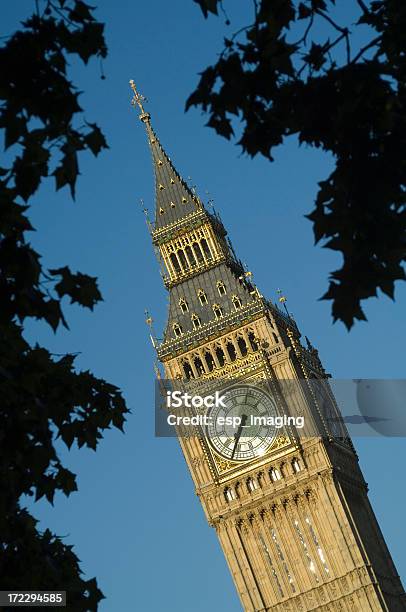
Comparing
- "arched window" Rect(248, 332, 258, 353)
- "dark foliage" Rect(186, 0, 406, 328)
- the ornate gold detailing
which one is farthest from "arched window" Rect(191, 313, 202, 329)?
"dark foliage" Rect(186, 0, 406, 328)

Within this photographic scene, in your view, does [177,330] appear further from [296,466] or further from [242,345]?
[296,466]

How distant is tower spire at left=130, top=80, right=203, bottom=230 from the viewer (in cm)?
9275

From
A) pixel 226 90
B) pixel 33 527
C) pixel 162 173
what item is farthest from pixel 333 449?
pixel 226 90

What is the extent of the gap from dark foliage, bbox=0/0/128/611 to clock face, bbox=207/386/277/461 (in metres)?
59.8

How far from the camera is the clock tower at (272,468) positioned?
79.4 metres

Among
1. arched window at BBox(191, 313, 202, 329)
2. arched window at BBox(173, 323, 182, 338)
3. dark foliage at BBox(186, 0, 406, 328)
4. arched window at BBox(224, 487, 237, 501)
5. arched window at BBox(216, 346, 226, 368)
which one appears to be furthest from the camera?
arched window at BBox(173, 323, 182, 338)

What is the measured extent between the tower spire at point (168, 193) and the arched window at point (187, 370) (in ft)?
36.7

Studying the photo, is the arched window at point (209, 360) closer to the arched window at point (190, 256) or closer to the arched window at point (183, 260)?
the arched window at point (183, 260)

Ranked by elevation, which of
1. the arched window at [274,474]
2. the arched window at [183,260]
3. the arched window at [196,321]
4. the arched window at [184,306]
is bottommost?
the arched window at [274,474]

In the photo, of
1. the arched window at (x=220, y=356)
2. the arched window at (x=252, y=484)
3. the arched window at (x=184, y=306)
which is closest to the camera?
the arched window at (x=252, y=484)

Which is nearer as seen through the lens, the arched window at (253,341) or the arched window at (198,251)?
the arched window at (253,341)

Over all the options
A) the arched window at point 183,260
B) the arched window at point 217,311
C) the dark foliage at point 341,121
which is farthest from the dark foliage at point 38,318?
the arched window at point 183,260

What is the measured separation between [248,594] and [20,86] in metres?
67.7

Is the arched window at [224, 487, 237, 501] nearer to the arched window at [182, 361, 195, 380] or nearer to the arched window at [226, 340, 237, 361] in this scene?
the arched window at [182, 361, 195, 380]
